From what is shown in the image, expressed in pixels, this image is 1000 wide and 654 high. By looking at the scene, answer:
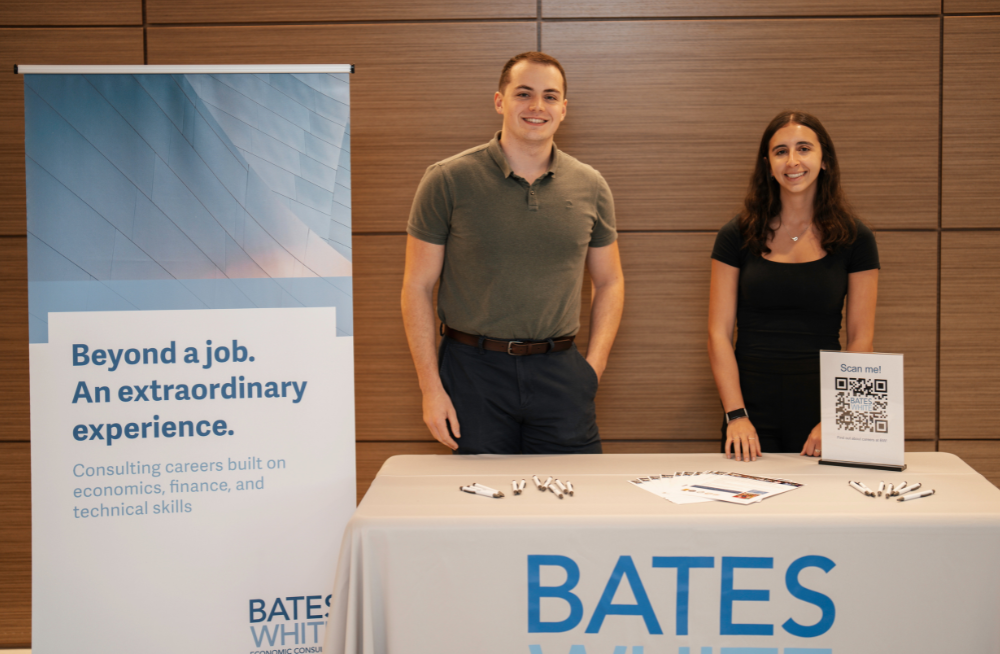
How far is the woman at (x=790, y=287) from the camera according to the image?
202 centimetres

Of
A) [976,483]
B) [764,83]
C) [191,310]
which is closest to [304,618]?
[191,310]

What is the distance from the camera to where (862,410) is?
1644mm

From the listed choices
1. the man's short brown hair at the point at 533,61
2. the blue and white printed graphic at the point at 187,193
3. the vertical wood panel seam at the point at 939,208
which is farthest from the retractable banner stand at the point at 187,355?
the vertical wood panel seam at the point at 939,208

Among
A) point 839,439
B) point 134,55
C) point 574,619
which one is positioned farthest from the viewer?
point 134,55

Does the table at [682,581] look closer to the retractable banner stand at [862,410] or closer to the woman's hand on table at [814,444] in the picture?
the retractable banner stand at [862,410]

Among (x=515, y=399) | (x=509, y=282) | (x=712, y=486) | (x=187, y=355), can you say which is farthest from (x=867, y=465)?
(x=187, y=355)

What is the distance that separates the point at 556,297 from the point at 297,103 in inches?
41.8

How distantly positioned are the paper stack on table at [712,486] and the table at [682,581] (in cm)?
10

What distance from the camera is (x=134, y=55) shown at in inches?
105

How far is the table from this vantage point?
52.5 inches

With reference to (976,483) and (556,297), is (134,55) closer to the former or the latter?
(556,297)

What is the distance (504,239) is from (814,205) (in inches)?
41.7

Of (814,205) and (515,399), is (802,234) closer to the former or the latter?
(814,205)

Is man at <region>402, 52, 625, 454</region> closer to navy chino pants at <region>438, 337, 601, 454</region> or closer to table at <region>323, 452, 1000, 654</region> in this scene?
navy chino pants at <region>438, 337, 601, 454</region>
